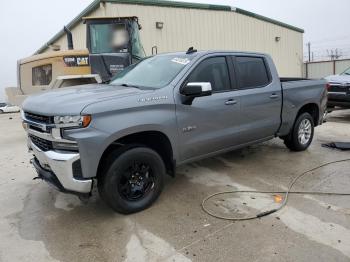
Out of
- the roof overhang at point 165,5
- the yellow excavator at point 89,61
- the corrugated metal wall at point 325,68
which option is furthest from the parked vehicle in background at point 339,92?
the corrugated metal wall at point 325,68

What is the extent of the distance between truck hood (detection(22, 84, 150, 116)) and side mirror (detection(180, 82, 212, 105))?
0.52 m

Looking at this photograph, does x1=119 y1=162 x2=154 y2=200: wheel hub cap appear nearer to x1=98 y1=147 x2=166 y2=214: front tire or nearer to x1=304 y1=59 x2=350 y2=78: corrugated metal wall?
x1=98 y1=147 x2=166 y2=214: front tire

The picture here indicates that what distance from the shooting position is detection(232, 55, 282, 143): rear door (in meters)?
5.50

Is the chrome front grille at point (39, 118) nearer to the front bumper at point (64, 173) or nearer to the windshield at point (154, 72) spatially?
the front bumper at point (64, 173)

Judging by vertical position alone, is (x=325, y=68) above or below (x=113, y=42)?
below

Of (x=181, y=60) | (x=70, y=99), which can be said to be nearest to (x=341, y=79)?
(x=181, y=60)

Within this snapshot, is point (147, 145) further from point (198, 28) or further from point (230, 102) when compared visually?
point (198, 28)

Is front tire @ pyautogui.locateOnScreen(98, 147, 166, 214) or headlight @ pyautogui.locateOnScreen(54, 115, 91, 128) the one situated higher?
headlight @ pyautogui.locateOnScreen(54, 115, 91, 128)

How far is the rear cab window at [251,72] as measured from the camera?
5523mm

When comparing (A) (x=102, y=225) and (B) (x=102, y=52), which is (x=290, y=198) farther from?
(B) (x=102, y=52)

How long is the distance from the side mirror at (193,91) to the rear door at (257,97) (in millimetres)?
1017

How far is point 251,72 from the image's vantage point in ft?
18.9

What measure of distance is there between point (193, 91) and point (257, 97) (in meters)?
1.60

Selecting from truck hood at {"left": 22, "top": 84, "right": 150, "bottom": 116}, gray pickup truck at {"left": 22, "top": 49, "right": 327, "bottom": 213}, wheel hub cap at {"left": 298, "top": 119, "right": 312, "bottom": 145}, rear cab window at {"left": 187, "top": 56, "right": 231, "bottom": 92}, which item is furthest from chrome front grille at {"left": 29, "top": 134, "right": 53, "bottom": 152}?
wheel hub cap at {"left": 298, "top": 119, "right": 312, "bottom": 145}
